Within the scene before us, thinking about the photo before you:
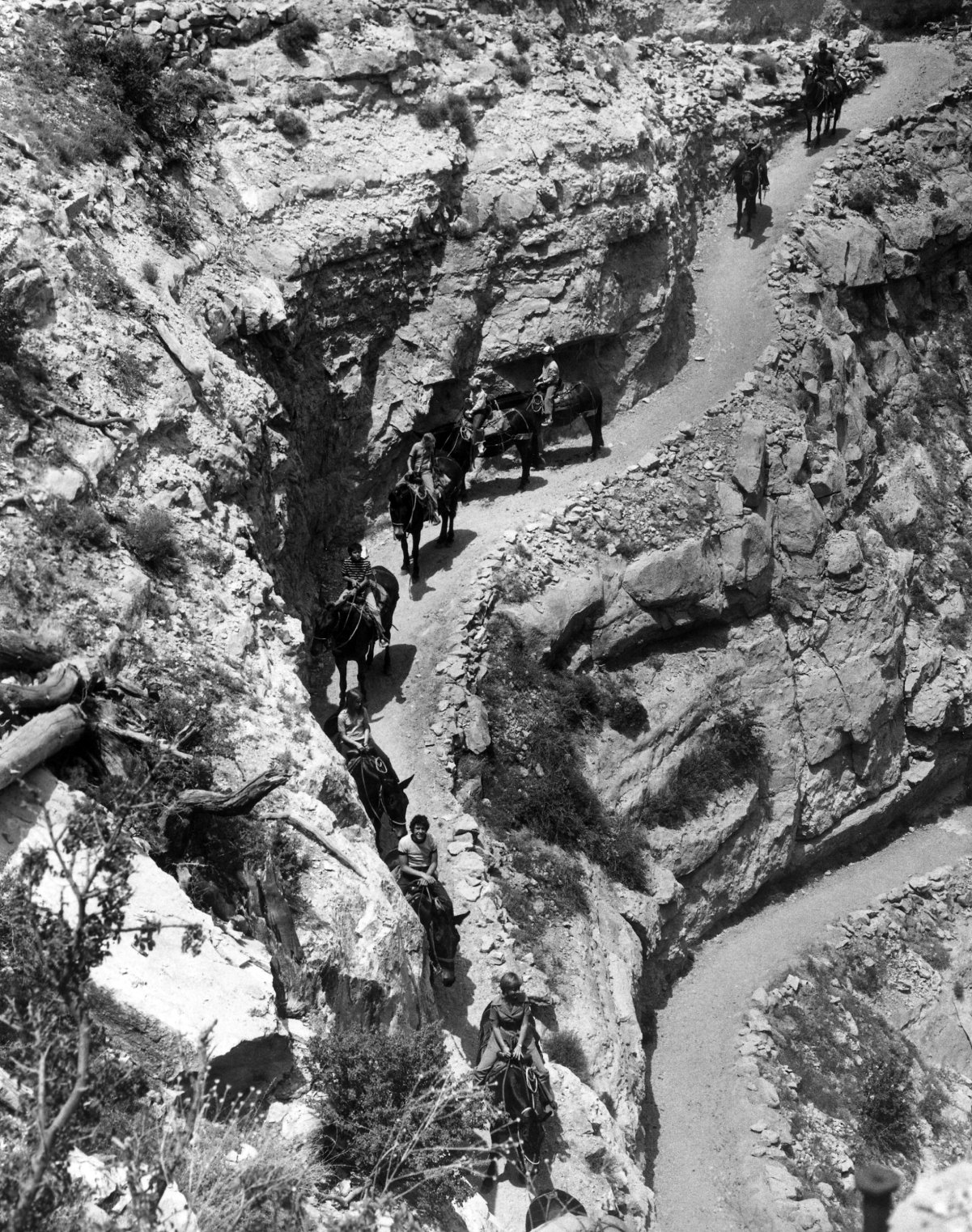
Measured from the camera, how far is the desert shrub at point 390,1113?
11.6m

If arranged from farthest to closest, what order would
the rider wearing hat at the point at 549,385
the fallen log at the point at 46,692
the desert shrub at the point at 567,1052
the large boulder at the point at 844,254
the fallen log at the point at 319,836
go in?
the large boulder at the point at 844,254 < the rider wearing hat at the point at 549,385 < the desert shrub at the point at 567,1052 < the fallen log at the point at 319,836 < the fallen log at the point at 46,692

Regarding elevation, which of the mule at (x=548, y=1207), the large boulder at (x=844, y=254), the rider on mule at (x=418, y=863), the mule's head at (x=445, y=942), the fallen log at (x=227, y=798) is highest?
the large boulder at (x=844, y=254)

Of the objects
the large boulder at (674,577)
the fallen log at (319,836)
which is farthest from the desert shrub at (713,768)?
the fallen log at (319,836)

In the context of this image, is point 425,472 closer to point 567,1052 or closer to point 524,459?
point 524,459

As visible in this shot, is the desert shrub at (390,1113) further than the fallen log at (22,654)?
No

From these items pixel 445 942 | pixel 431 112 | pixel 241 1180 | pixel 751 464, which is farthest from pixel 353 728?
pixel 431 112

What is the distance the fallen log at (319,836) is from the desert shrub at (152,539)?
371 centimetres

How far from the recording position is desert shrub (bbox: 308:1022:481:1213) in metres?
11.6

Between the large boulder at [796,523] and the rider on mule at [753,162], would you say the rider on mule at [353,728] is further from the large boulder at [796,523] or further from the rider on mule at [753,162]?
the rider on mule at [753,162]

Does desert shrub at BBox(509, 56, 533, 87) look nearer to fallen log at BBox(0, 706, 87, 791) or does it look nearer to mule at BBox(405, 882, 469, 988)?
mule at BBox(405, 882, 469, 988)

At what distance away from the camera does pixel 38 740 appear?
12.0m

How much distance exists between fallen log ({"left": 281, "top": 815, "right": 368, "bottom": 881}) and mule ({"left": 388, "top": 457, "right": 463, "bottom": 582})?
27.8 ft

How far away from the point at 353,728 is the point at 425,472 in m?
6.12

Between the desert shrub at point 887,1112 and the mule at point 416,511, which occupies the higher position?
the mule at point 416,511
